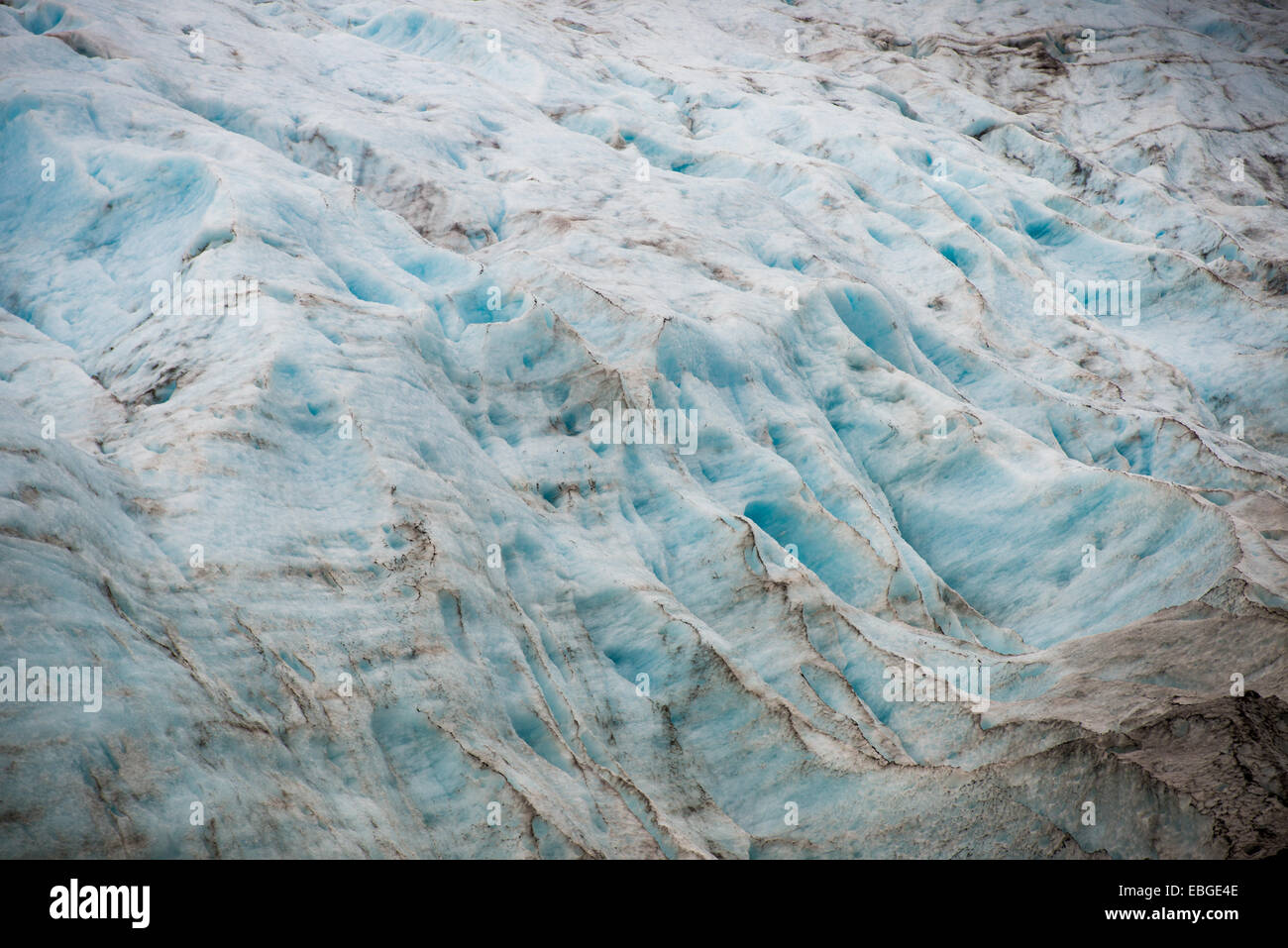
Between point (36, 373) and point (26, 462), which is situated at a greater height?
point (26, 462)

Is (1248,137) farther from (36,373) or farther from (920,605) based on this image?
(36,373)

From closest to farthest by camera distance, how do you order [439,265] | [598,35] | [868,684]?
[868,684]
[439,265]
[598,35]

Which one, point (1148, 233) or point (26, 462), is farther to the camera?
point (1148, 233)

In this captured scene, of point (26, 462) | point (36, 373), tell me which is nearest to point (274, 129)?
point (36, 373)

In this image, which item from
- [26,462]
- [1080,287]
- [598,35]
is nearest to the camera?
[26,462]

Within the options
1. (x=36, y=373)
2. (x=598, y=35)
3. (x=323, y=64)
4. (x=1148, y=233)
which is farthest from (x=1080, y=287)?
(x=36, y=373)
